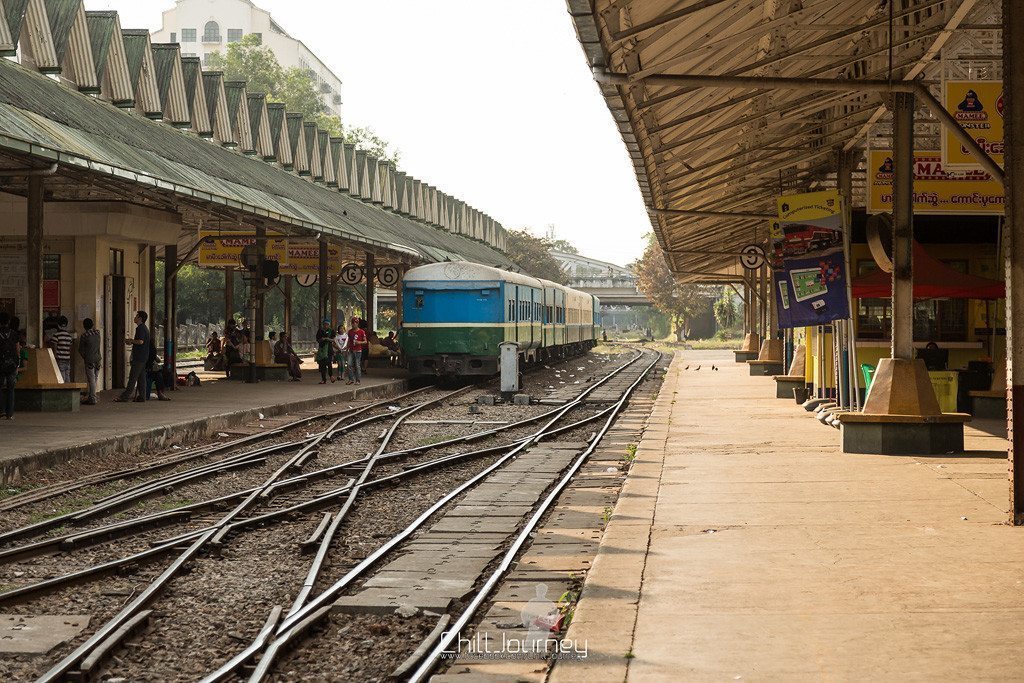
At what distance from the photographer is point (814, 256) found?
15.9 m

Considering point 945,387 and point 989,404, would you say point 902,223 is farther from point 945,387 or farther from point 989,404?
point 989,404

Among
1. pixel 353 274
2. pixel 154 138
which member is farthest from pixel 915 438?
pixel 353 274

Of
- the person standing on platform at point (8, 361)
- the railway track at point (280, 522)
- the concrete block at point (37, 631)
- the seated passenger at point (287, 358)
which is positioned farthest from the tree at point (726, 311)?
the concrete block at point (37, 631)

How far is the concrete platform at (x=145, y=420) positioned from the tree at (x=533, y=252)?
7484 centimetres

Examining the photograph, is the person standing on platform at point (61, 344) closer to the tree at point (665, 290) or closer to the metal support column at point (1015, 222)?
the metal support column at point (1015, 222)

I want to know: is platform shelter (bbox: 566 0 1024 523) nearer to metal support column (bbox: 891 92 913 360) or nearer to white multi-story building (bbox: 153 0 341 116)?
metal support column (bbox: 891 92 913 360)

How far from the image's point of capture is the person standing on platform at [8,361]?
1738 centimetres

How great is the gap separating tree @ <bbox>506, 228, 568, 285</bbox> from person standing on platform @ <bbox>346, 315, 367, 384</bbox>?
73.0m

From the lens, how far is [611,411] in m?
24.0

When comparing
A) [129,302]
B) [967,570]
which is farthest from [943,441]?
[129,302]

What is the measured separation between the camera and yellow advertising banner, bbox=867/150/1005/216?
1537 cm

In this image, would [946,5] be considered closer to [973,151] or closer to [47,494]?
[973,151]

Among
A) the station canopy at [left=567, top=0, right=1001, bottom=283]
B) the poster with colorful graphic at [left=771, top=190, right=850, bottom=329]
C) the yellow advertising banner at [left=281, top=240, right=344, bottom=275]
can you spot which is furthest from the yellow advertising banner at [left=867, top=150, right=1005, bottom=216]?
the yellow advertising banner at [left=281, top=240, right=344, bottom=275]

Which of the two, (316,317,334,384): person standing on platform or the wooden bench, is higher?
(316,317,334,384): person standing on platform
